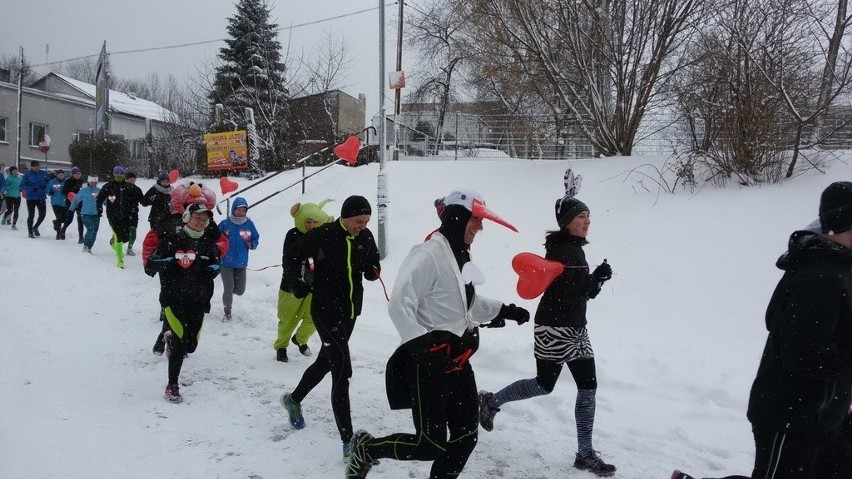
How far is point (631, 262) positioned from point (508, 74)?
653cm

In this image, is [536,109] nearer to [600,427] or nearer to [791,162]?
[791,162]

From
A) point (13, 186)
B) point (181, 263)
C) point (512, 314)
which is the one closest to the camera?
point (512, 314)

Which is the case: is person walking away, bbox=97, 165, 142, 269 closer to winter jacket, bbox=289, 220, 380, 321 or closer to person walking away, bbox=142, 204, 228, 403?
person walking away, bbox=142, 204, 228, 403

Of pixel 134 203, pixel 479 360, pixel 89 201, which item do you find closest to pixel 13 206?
pixel 89 201

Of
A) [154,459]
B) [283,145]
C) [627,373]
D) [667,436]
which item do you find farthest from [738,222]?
[283,145]

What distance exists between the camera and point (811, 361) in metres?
2.23

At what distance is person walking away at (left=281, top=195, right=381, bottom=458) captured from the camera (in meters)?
3.73

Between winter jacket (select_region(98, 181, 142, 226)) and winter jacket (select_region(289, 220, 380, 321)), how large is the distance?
7.85m

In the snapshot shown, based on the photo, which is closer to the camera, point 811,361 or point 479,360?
point 811,361

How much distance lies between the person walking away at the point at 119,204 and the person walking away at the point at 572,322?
350 inches

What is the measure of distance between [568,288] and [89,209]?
34.6 ft

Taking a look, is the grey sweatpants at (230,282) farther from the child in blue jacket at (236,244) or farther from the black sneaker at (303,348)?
the black sneaker at (303,348)

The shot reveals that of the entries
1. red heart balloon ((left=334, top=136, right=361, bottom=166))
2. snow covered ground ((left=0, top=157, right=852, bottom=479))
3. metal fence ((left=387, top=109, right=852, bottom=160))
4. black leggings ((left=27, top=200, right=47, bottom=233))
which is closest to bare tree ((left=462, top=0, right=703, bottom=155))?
metal fence ((left=387, top=109, right=852, bottom=160))

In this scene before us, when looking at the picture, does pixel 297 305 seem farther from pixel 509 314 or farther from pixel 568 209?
pixel 568 209
